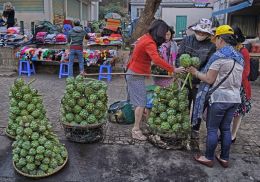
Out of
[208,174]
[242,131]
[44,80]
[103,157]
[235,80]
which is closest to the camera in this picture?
[235,80]

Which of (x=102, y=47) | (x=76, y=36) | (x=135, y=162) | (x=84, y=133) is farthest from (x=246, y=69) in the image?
(x=102, y=47)

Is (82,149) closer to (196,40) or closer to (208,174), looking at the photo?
(208,174)

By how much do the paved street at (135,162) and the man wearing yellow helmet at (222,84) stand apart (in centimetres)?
37

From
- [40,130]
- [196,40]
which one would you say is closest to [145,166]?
[40,130]

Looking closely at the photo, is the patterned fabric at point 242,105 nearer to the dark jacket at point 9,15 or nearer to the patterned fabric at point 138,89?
the patterned fabric at point 138,89

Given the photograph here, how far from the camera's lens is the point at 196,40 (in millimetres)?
4113

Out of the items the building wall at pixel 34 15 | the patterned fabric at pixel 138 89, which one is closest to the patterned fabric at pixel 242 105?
the patterned fabric at pixel 138 89

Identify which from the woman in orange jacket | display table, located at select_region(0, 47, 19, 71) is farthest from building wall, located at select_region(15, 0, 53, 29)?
the woman in orange jacket

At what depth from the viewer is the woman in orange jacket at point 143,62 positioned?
→ 13.0 feet

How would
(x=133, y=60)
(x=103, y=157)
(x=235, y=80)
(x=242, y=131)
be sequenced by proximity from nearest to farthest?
(x=235, y=80), (x=103, y=157), (x=133, y=60), (x=242, y=131)

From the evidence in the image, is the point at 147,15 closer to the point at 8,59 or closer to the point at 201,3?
the point at 8,59

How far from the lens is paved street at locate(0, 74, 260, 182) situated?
11.5 ft

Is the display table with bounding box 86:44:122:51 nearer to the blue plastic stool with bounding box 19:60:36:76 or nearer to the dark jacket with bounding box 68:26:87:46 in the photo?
the dark jacket with bounding box 68:26:87:46

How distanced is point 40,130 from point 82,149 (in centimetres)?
92
